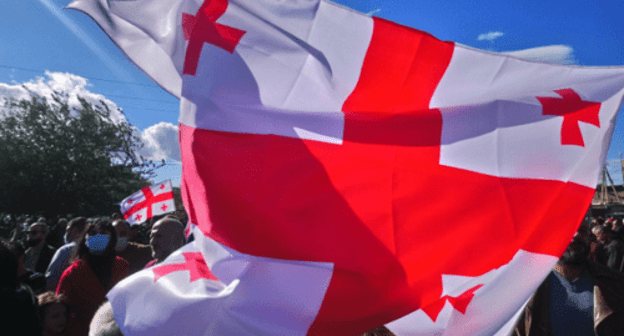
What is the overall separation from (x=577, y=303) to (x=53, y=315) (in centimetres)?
346

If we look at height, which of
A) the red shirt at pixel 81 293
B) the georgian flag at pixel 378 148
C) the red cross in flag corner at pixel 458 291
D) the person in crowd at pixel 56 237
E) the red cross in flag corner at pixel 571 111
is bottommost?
the person in crowd at pixel 56 237

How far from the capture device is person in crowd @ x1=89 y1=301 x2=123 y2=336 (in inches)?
73.5

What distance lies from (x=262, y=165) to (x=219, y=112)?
0.33m

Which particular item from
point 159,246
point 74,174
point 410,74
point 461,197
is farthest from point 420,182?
point 74,174

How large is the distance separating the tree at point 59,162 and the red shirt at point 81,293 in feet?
79.5

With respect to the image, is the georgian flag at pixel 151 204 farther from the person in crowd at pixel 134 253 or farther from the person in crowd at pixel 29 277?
the person in crowd at pixel 29 277

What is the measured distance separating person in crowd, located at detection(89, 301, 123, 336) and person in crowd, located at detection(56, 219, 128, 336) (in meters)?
1.50

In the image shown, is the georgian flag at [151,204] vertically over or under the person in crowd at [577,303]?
under

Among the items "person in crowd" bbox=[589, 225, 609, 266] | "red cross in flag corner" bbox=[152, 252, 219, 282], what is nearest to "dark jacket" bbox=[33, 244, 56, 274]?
"red cross in flag corner" bbox=[152, 252, 219, 282]

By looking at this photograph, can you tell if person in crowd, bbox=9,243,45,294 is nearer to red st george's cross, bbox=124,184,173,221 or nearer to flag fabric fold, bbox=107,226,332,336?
flag fabric fold, bbox=107,226,332,336

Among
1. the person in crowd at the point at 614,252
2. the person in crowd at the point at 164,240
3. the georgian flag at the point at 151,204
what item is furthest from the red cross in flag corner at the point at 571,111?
the georgian flag at the point at 151,204

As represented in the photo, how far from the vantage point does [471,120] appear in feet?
7.65

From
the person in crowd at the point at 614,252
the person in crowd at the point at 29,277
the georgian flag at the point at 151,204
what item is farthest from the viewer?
the georgian flag at the point at 151,204

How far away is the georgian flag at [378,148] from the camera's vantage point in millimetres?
2061
